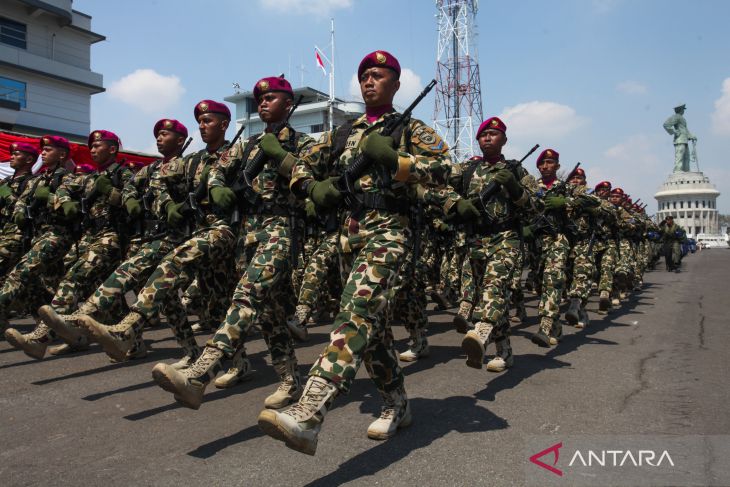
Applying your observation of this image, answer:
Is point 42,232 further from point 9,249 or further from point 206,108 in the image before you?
point 206,108

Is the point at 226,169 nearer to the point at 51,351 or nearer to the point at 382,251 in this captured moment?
the point at 382,251

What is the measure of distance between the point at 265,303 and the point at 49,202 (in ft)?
13.0

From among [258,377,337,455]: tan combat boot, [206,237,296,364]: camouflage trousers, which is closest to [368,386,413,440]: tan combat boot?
[258,377,337,455]: tan combat boot

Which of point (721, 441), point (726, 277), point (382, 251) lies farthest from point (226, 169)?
point (726, 277)

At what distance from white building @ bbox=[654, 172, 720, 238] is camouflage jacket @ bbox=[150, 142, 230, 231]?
104 meters

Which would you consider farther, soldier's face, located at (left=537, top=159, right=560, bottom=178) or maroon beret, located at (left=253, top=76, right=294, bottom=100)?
soldier's face, located at (left=537, top=159, right=560, bottom=178)

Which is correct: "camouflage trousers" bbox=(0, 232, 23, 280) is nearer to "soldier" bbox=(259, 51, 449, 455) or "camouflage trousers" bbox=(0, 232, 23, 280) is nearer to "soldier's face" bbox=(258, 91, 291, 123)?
"soldier's face" bbox=(258, 91, 291, 123)

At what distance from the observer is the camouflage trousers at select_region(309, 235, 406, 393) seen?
2.82 meters

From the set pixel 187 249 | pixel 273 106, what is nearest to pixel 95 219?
pixel 187 249

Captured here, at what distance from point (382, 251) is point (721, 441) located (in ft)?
7.72

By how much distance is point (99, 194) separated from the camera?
6.35m

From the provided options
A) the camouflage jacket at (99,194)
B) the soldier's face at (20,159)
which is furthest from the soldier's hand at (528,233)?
the soldier's face at (20,159)

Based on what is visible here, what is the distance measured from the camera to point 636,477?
279cm

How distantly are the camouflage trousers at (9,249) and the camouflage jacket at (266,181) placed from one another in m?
3.89
